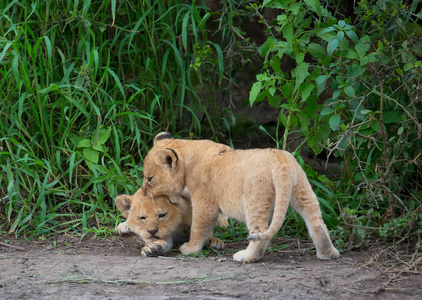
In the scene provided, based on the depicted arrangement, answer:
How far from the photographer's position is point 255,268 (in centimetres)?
422

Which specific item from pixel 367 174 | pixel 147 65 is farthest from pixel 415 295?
pixel 147 65

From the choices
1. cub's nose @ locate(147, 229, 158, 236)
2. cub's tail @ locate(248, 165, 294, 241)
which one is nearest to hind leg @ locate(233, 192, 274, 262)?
cub's tail @ locate(248, 165, 294, 241)

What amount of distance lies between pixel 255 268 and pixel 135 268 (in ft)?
2.61

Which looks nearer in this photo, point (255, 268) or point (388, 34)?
point (255, 268)

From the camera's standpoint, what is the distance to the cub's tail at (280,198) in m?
4.12

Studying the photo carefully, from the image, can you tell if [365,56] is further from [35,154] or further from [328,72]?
[35,154]


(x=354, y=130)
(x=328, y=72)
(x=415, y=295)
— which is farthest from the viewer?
(x=328, y=72)

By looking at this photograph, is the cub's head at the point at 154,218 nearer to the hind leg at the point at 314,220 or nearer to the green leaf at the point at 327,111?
the hind leg at the point at 314,220

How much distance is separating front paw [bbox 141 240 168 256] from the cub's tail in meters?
0.99

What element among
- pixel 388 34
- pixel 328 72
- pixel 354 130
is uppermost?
pixel 388 34

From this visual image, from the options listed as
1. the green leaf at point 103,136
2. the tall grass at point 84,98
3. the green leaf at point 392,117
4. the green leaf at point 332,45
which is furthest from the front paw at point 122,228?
the green leaf at point 392,117

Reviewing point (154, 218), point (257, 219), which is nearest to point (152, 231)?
point (154, 218)

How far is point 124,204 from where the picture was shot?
5.29 metres

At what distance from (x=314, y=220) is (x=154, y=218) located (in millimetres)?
1305
